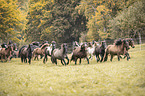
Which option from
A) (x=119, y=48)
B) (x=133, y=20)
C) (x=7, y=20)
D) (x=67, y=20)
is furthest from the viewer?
(x=67, y=20)

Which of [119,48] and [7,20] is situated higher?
[7,20]

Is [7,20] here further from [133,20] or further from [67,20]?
[133,20]

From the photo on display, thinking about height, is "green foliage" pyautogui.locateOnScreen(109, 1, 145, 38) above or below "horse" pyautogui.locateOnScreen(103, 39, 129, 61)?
above

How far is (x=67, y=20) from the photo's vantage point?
1617 inches

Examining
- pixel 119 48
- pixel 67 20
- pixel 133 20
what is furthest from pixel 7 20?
pixel 119 48

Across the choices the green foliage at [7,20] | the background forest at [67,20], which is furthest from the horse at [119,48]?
the green foliage at [7,20]

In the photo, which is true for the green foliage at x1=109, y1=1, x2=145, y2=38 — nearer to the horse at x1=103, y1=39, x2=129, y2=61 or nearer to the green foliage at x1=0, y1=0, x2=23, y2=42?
the horse at x1=103, y1=39, x2=129, y2=61

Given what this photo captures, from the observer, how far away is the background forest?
3284 cm

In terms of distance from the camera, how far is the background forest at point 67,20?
1293 inches

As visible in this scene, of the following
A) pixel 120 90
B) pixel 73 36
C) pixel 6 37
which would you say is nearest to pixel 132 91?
pixel 120 90

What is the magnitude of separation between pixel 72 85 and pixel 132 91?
2329 mm

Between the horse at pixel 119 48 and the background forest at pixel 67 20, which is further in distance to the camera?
the background forest at pixel 67 20

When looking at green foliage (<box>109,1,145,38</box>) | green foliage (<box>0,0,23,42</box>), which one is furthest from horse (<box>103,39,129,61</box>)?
green foliage (<box>0,0,23,42</box>)

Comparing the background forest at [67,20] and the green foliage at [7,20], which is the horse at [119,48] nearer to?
the background forest at [67,20]
